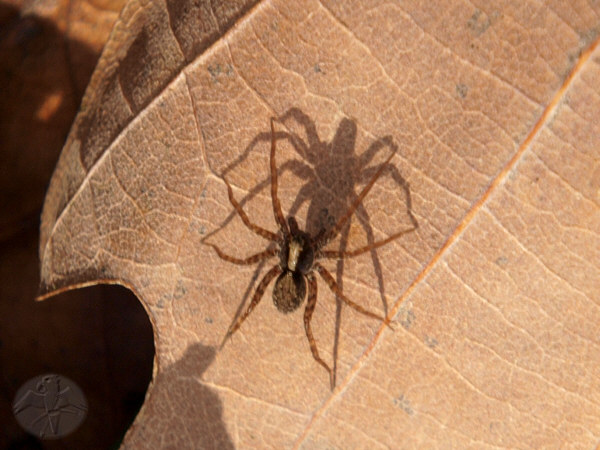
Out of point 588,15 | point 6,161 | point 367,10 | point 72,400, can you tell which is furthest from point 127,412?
point 588,15

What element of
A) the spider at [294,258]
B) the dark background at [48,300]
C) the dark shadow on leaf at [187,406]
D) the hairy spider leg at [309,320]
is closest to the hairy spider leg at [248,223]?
the spider at [294,258]

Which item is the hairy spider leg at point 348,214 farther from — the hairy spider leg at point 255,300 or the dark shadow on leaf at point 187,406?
Answer: the dark shadow on leaf at point 187,406

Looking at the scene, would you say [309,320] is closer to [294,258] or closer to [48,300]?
[294,258]

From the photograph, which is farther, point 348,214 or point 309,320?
point 309,320

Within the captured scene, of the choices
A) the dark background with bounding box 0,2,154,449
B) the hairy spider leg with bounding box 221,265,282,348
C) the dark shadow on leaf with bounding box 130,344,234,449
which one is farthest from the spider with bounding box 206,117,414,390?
the dark background with bounding box 0,2,154,449

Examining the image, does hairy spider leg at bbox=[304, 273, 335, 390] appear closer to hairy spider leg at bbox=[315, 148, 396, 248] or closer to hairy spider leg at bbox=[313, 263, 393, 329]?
hairy spider leg at bbox=[313, 263, 393, 329]

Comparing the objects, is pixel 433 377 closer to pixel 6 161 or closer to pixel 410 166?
pixel 410 166

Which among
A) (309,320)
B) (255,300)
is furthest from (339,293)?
(255,300)

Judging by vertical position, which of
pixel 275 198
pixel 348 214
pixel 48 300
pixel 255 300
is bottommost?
pixel 48 300

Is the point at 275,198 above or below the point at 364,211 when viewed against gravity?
below
